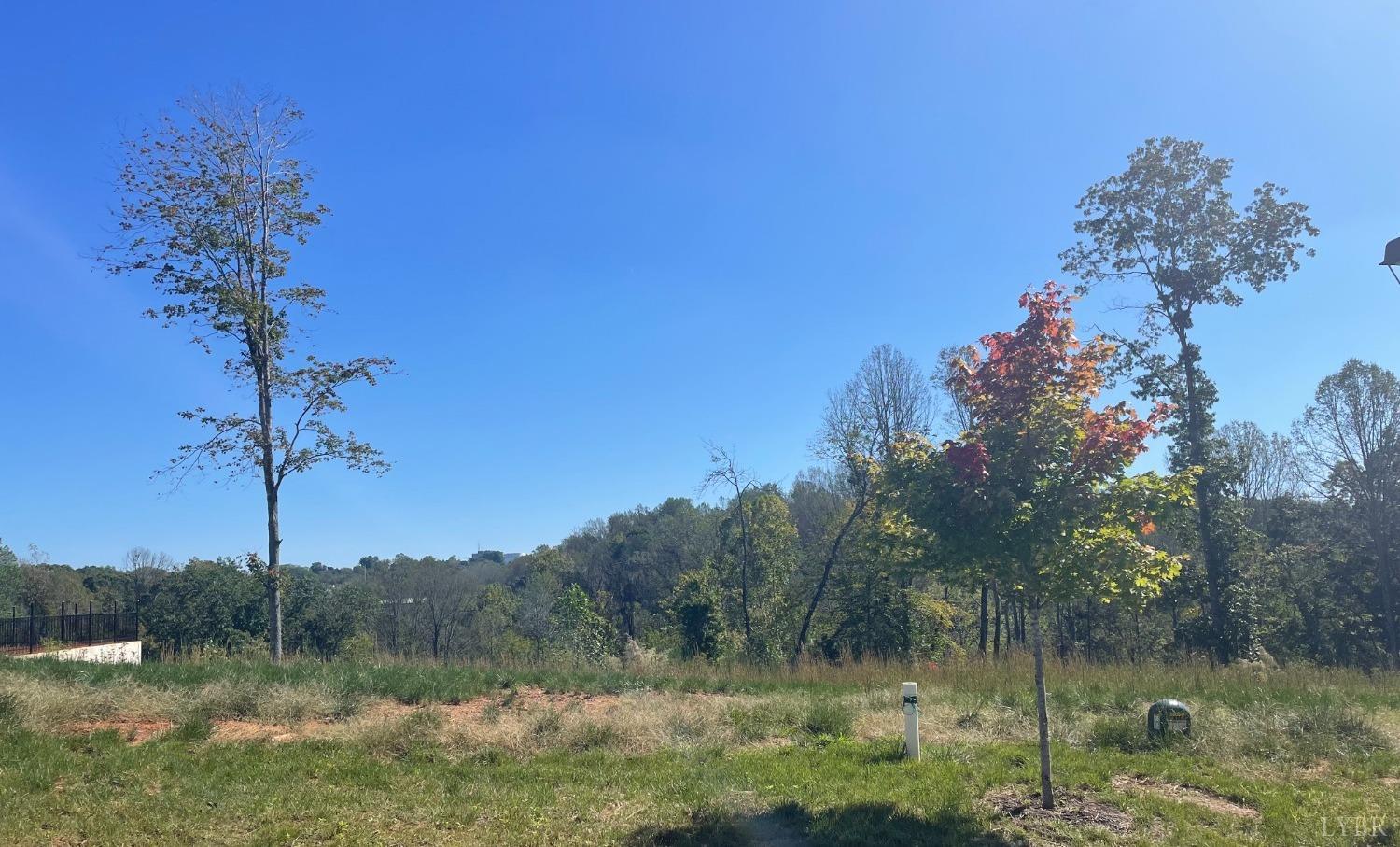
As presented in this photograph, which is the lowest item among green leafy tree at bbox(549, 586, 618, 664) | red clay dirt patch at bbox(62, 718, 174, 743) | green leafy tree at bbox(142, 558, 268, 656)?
green leafy tree at bbox(549, 586, 618, 664)

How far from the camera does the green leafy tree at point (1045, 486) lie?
613 centimetres

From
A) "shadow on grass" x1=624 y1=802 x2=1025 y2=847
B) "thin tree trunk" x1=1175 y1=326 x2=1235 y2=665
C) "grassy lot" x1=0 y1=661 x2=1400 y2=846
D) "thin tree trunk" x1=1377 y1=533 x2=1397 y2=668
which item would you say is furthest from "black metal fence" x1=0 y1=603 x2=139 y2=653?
"thin tree trunk" x1=1377 y1=533 x2=1397 y2=668

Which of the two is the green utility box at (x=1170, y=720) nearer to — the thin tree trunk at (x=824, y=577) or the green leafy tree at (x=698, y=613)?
the thin tree trunk at (x=824, y=577)

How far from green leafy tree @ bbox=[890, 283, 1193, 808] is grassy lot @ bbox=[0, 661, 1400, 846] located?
1.35m

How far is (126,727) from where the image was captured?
8.58 meters

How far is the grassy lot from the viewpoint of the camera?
5883 mm

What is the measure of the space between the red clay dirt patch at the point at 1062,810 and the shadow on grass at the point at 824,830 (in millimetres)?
484

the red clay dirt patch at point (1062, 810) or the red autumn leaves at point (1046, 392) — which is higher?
the red autumn leaves at point (1046, 392)

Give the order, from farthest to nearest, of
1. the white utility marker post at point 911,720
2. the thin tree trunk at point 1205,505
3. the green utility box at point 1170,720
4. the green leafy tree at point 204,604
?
the green leafy tree at point 204,604, the thin tree trunk at point 1205,505, the green utility box at point 1170,720, the white utility marker post at point 911,720

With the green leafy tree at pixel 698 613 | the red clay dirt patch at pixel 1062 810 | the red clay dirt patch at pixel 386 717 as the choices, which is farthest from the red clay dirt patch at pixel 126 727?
the green leafy tree at pixel 698 613

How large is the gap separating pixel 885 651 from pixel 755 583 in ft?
30.4

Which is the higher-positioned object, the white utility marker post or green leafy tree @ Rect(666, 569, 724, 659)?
the white utility marker post

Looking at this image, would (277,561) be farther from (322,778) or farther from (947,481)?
(947,481)

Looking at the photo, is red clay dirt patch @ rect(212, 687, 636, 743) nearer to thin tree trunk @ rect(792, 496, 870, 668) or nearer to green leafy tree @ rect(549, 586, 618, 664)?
green leafy tree @ rect(549, 586, 618, 664)
